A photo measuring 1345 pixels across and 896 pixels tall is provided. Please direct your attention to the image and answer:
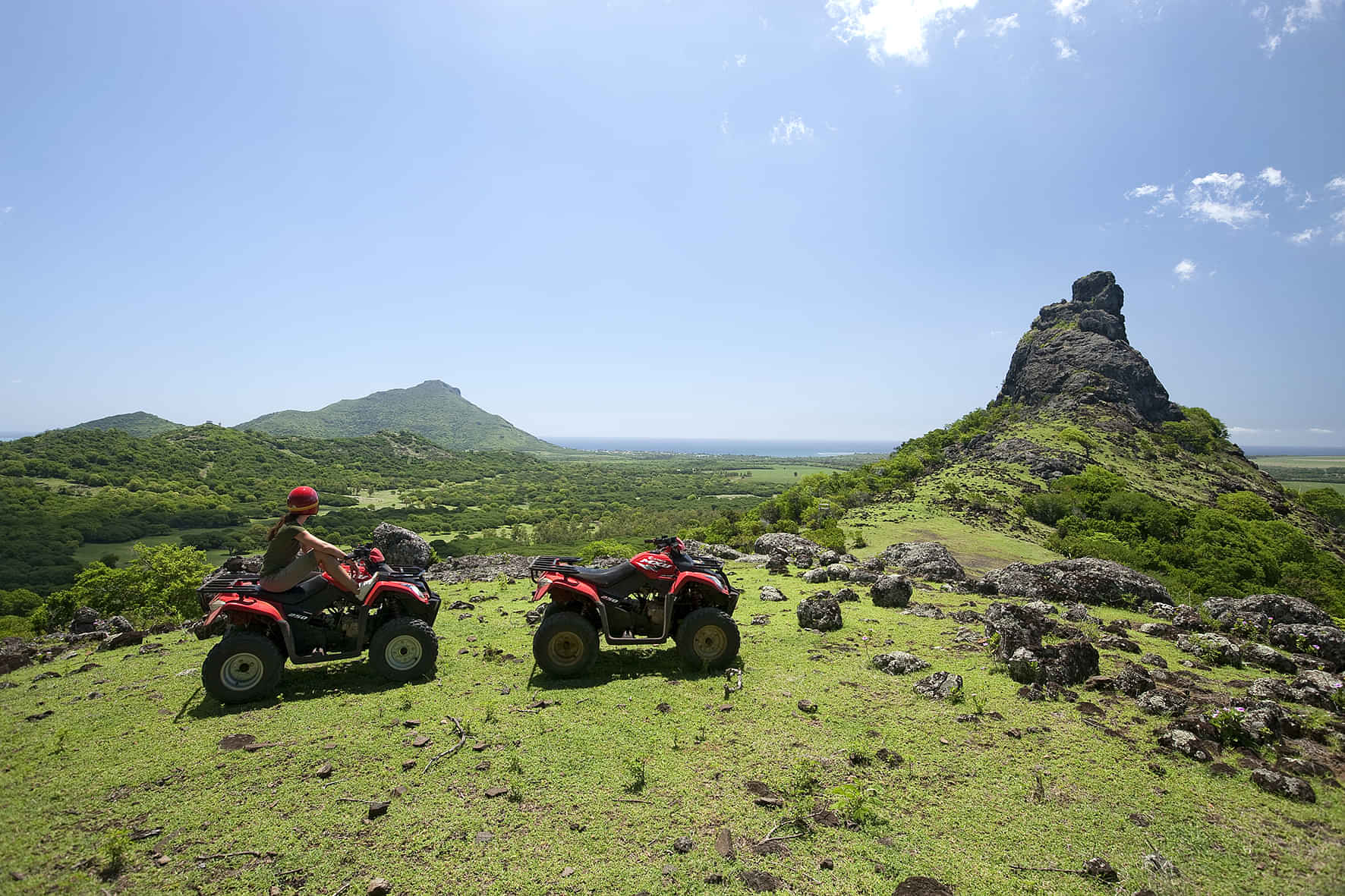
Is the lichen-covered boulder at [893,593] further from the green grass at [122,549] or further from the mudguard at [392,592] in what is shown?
the green grass at [122,549]

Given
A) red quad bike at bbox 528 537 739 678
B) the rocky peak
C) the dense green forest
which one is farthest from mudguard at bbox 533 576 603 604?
the rocky peak

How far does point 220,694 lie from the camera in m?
6.00

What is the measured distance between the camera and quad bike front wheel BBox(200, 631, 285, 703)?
Result: 19.6ft

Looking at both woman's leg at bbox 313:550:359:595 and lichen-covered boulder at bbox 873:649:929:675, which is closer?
woman's leg at bbox 313:550:359:595

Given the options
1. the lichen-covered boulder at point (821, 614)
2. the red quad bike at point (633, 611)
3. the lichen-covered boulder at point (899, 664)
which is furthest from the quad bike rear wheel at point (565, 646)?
the lichen-covered boulder at point (821, 614)

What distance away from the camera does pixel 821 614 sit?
9.30m

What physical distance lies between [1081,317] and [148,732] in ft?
384

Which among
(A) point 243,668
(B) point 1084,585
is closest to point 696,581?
(A) point 243,668

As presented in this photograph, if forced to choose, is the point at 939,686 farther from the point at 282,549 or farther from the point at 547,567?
the point at 282,549

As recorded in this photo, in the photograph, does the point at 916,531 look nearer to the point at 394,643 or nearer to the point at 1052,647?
the point at 1052,647

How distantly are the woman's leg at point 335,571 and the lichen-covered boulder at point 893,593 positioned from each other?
10.1 metres

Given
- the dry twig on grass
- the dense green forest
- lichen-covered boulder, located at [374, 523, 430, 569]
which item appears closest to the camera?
the dry twig on grass

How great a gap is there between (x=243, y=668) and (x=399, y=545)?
11931 mm

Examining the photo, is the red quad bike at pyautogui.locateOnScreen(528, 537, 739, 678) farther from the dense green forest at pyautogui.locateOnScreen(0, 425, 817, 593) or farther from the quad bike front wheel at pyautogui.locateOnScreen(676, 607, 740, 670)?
the dense green forest at pyautogui.locateOnScreen(0, 425, 817, 593)
